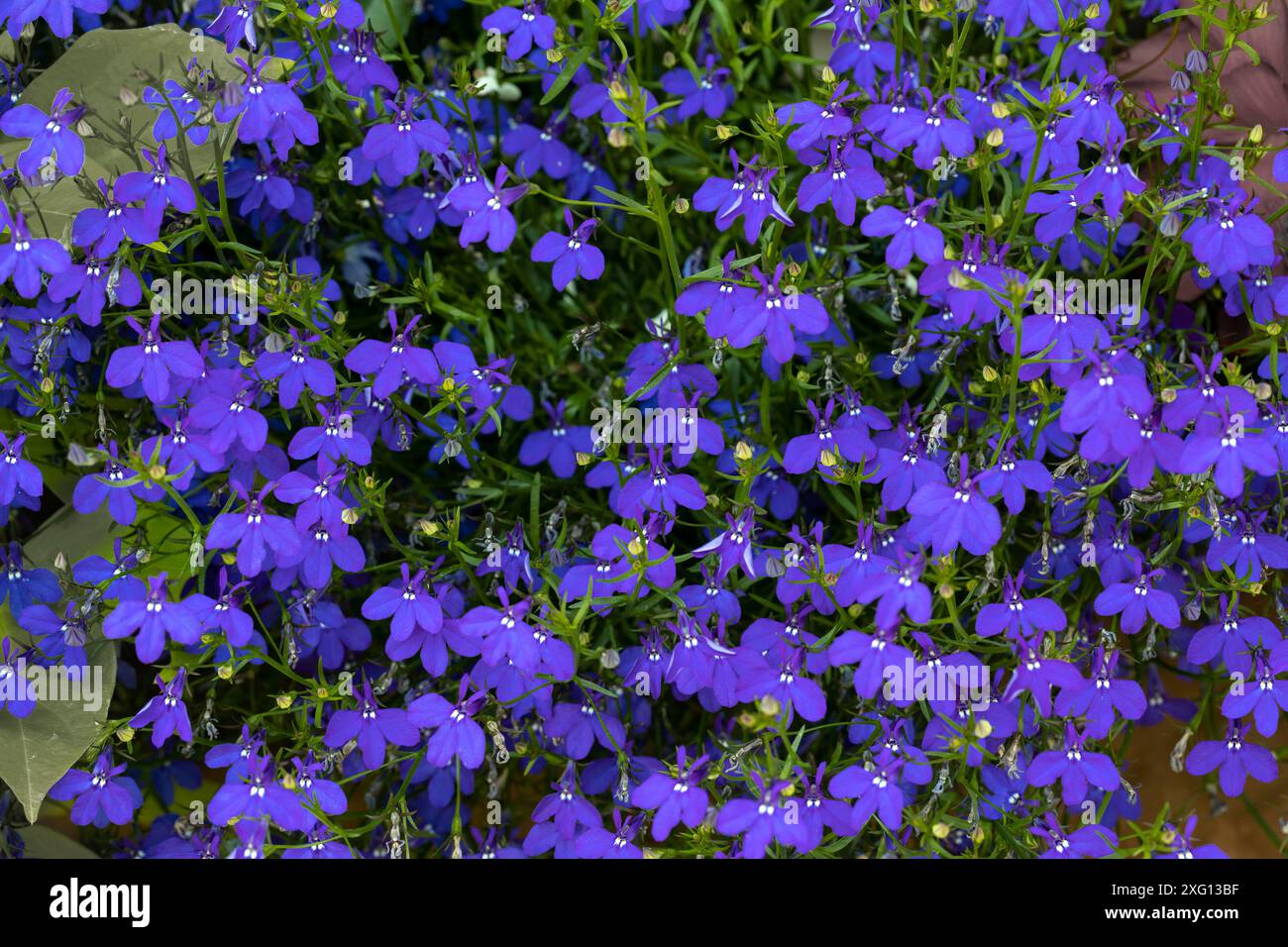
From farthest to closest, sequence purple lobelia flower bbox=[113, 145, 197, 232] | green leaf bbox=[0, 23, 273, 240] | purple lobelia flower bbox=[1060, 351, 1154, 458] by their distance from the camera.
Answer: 1. green leaf bbox=[0, 23, 273, 240]
2. purple lobelia flower bbox=[113, 145, 197, 232]
3. purple lobelia flower bbox=[1060, 351, 1154, 458]

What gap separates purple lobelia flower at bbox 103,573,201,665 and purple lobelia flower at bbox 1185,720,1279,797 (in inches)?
29.7

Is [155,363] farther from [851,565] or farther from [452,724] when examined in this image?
[851,565]

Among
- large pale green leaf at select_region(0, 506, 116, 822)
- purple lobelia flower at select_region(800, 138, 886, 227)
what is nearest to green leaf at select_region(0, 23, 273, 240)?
large pale green leaf at select_region(0, 506, 116, 822)

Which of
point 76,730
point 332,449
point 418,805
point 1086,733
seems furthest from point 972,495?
point 76,730

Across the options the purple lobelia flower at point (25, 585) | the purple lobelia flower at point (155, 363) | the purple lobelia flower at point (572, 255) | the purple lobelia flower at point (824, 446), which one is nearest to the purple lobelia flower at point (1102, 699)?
the purple lobelia flower at point (824, 446)

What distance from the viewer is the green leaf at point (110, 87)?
101cm

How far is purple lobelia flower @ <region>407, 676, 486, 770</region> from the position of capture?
35.9 inches

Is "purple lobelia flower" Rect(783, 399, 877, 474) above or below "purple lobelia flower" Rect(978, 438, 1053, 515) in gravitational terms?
above

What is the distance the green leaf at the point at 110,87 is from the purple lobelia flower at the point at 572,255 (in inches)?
10.7

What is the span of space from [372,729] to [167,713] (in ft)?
0.48

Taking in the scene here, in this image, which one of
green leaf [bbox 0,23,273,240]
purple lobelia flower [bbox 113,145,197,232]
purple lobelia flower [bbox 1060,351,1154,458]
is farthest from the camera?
green leaf [bbox 0,23,273,240]

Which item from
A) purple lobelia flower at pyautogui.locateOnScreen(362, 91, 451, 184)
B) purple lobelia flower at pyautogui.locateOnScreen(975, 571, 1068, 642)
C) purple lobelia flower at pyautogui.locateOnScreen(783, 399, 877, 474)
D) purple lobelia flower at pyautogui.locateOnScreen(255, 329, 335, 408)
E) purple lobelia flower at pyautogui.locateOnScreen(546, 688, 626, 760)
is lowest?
purple lobelia flower at pyautogui.locateOnScreen(546, 688, 626, 760)

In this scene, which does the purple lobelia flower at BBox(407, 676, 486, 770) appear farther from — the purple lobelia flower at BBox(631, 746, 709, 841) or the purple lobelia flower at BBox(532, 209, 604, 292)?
the purple lobelia flower at BBox(532, 209, 604, 292)
